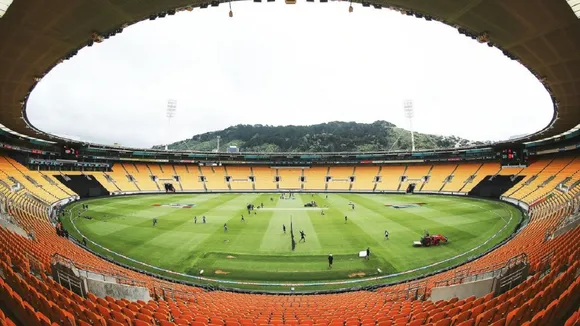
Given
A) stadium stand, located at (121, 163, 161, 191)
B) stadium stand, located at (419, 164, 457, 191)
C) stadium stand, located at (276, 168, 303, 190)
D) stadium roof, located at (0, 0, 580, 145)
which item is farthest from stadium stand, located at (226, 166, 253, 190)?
stadium roof, located at (0, 0, 580, 145)

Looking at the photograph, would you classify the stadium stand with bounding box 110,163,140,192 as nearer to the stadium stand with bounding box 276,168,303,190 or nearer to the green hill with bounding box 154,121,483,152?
the stadium stand with bounding box 276,168,303,190

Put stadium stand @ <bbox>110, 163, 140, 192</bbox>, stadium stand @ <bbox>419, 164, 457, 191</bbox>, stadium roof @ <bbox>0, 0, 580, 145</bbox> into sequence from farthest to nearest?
stadium stand @ <bbox>419, 164, 457, 191</bbox> → stadium stand @ <bbox>110, 163, 140, 192</bbox> → stadium roof @ <bbox>0, 0, 580, 145</bbox>

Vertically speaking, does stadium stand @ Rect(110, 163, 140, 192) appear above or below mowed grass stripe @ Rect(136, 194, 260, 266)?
above

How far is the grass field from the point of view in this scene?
773 inches

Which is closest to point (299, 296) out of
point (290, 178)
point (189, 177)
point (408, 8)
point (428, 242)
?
point (428, 242)

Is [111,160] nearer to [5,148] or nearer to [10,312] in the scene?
[5,148]

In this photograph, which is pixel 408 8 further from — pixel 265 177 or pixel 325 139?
pixel 325 139

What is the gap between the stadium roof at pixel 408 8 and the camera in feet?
33.6

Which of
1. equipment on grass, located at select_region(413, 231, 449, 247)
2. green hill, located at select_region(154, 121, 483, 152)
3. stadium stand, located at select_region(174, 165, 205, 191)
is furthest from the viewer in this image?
green hill, located at select_region(154, 121, 483, 152)

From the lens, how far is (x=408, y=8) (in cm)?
1242

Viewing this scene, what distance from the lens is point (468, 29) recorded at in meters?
12.8

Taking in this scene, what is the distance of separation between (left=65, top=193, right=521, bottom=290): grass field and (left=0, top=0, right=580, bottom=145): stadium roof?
527 inches

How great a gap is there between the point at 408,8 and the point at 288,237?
1993 cm

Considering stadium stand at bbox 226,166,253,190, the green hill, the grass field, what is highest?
the green hill
